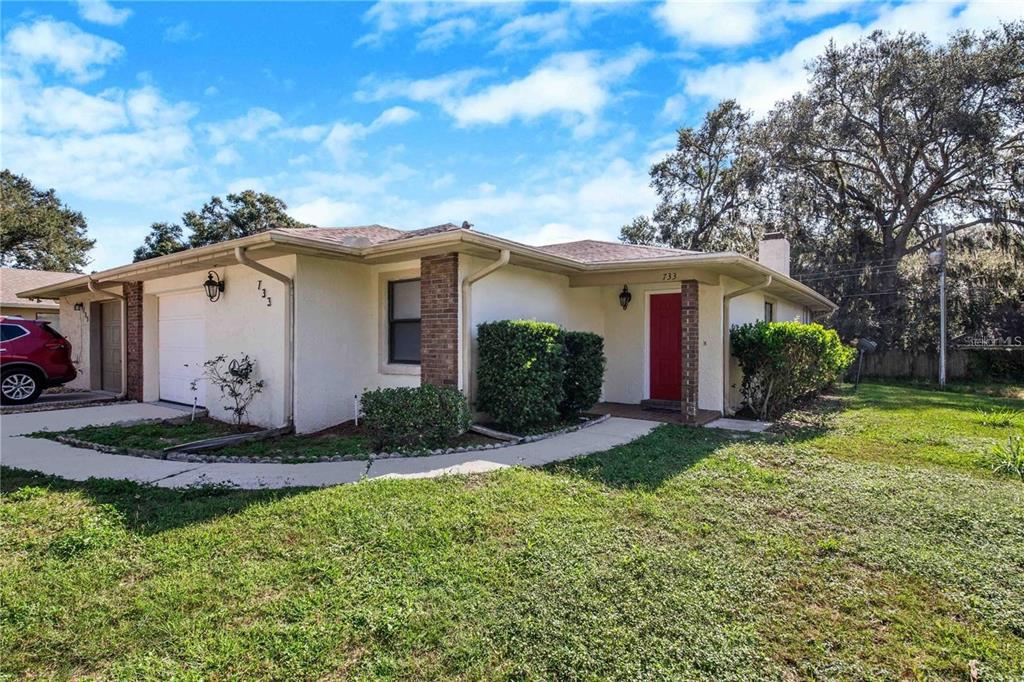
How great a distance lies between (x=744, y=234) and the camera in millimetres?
25609

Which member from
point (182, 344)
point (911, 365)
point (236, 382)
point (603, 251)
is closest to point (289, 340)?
point (236, 382)

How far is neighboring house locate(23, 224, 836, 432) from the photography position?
7074 millimetres

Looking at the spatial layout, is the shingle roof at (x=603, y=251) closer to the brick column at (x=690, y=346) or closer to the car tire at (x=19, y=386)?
the brick column at (x=690, y=346)

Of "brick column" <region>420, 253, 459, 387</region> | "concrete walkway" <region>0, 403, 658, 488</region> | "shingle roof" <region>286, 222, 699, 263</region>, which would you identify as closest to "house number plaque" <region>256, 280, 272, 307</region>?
"shingle roof" <region>286, 222, 699, 263</region>

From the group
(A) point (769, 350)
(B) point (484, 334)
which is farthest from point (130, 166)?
(A) point (769, 350)

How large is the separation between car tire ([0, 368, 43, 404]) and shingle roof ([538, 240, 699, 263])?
10005 mm

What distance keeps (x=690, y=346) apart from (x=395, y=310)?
15.1 ft

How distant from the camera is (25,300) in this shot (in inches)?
590

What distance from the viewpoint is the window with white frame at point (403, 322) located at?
26.0 feet

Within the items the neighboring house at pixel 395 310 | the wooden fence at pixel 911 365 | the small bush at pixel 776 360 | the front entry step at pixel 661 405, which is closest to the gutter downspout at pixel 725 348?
the neighboring house at pixel 395 310

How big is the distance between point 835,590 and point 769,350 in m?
6.16

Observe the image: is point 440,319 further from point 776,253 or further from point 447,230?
point 776,253

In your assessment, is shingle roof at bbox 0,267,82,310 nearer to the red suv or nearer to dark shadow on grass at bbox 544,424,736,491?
the red suv

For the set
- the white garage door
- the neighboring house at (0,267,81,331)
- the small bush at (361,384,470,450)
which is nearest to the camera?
the small bush at (361,384,470,450)
